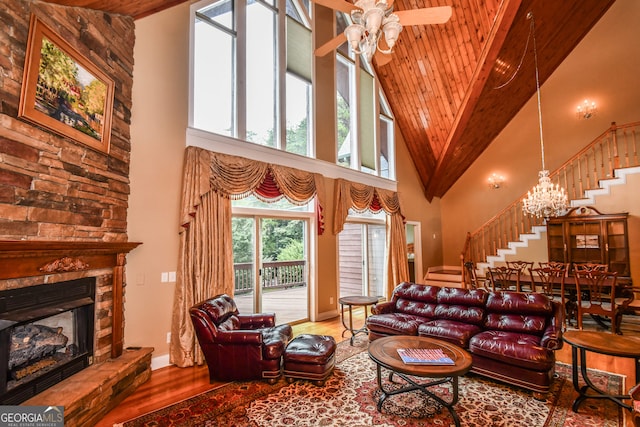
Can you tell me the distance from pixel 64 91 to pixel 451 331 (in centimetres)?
462

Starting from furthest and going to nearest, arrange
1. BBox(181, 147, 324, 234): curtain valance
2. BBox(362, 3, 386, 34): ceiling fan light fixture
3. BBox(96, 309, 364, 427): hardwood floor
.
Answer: BBox(181, 147, 324, 234): curtain valance < BBox(96, 309, 364, 427): hardwood floor < BBox(362, 3, 386, 34): ceiling fan light fixture

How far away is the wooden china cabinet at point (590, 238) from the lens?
675 centimetres

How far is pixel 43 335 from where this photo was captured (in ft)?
9.21

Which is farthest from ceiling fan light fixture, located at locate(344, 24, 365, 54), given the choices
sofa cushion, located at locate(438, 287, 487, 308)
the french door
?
sofa cushion, located at locate(438, 287, 487, 308)

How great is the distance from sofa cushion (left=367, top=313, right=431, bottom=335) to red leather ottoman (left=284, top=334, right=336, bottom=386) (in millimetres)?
954

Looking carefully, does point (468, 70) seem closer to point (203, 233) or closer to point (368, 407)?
point (203, 233)

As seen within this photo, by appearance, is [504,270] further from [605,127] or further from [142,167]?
[142,167]

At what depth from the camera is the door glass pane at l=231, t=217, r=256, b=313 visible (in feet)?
16.6

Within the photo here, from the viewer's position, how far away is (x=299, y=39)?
20.0ft

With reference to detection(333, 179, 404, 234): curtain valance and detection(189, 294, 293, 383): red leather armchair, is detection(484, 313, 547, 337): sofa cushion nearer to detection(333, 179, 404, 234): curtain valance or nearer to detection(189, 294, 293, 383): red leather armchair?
detection(189, 294, 293, 383): red leather armchair

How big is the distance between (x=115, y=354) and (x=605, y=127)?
34.9 feet

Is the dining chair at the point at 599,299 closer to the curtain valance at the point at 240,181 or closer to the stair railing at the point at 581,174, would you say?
the stair railing at the point at 581,174

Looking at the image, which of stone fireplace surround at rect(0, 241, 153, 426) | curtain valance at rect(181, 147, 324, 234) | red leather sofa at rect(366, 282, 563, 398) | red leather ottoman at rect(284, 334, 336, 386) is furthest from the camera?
curtain valance at rect(181, 147, 324, 234)

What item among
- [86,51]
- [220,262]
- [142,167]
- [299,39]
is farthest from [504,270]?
[86,51]
